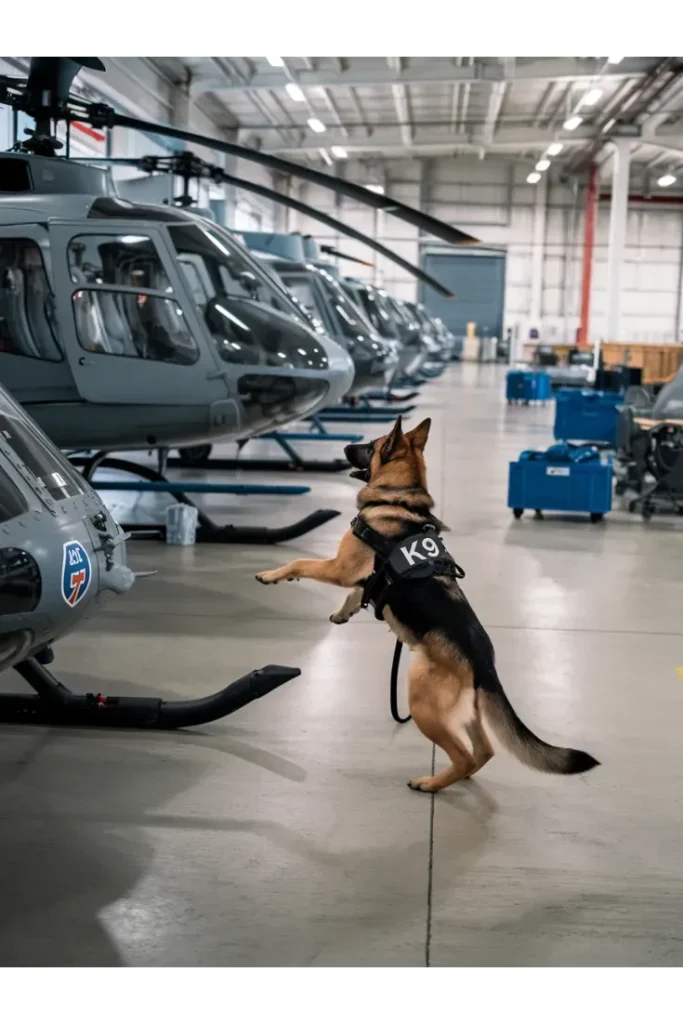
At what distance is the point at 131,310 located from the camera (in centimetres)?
820

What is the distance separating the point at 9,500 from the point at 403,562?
129 centimetres

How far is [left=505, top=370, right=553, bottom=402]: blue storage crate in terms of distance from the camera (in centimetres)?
2525

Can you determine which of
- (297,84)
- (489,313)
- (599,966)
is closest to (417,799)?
(599,966)

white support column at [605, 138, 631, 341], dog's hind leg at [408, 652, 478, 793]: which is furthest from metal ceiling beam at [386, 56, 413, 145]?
dog's hind leg at [408, 652, 478, 793]

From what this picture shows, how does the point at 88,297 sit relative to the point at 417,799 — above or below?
above

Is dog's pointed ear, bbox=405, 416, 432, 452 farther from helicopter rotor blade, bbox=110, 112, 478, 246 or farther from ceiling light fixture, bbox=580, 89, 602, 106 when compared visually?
ceiling light fixture, bbox=580, 89, 602, 106

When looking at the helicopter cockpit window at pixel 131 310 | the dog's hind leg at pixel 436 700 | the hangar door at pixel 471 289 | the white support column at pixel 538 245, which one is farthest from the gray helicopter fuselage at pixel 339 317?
the hangar door at pixel 471 289

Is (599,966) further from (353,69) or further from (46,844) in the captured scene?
(353,69)

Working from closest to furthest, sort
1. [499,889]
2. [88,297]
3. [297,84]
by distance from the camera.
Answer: [499,889]
[88,297]
[297,84]

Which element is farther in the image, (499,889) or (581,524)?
(581,524)

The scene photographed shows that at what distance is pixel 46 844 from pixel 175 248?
533cm
